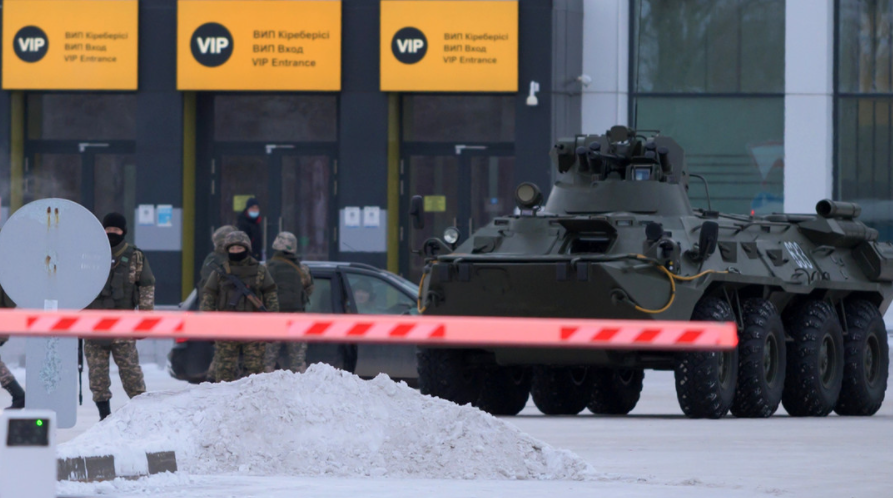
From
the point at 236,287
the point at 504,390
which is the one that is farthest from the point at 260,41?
the point at 236,287

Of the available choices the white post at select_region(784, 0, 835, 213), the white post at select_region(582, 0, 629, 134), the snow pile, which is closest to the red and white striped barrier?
the snow pile

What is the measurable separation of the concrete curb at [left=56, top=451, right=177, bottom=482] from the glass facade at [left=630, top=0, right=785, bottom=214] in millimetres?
18343

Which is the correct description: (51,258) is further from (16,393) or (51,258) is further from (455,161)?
(455,161)

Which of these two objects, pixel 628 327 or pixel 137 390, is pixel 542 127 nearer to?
pixel 137 390

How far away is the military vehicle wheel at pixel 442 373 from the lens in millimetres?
15180

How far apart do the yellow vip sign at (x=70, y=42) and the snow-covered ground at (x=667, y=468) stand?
11232 mm

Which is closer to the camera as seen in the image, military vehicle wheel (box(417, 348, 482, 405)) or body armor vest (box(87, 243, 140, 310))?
body armor vest (box(87, 243, 140, 310))

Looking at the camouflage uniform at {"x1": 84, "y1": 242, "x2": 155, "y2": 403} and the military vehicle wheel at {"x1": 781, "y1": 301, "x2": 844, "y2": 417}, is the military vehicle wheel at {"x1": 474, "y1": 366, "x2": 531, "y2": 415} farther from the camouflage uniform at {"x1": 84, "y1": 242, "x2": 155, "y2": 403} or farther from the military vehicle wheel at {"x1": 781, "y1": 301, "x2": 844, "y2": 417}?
the camouflage uniform at {"x1": 84, "y1": 242, "x2": 155, "y2": 403}

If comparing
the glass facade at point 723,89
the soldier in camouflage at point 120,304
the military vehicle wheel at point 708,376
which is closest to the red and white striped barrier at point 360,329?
the soldier in camouflage at point 120,304

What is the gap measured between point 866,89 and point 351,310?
1226cm

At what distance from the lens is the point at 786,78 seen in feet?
86.7

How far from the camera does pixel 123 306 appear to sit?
13070 mm

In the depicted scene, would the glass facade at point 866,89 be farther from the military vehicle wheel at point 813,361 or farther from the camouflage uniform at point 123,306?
the camouflage uniform at point 123,306

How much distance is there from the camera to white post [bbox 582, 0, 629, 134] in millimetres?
26234
